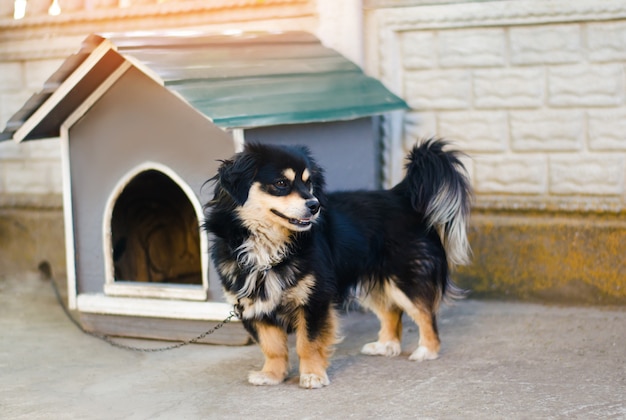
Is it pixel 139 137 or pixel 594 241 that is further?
pixel 594 241

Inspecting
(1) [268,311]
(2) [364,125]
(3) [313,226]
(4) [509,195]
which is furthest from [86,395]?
(4) [509,195]

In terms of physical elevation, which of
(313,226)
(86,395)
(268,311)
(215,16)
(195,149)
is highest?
(215,16)

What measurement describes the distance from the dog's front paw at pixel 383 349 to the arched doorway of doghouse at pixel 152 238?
3.62 ft

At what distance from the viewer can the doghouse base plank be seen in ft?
19.1

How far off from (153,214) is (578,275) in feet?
10.4

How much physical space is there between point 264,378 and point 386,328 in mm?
969

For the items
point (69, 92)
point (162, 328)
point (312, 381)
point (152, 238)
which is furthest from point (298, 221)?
point (152, 238)

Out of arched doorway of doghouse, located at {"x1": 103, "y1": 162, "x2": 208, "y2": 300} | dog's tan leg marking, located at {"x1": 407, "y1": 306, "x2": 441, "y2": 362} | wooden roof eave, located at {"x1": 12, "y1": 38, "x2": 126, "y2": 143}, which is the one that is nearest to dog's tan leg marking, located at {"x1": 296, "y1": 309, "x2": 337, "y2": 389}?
dog's tan leg marking, located at {"x1": 407, "y1": 306, "x2": 441, "y2": 362}

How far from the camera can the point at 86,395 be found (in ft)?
16.1

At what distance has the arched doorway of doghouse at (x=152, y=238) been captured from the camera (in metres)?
6.00

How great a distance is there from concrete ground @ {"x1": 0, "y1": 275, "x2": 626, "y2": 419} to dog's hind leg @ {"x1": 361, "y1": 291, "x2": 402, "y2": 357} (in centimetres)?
9

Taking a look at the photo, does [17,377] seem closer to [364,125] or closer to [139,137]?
[139,137]

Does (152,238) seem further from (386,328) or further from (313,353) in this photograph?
(313,353)

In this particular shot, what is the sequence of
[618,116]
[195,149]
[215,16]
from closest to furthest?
[195,149] < [618,116] < [215,16]
